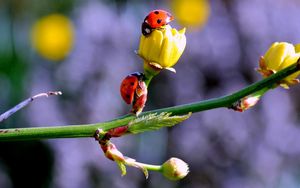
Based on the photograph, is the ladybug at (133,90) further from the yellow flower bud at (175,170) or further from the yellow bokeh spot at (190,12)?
the yellow bokeh spot at (190,12)

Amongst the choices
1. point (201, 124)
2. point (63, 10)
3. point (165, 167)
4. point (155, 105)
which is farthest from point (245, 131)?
point (165, 167)

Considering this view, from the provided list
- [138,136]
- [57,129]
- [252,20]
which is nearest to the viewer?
[57,129]

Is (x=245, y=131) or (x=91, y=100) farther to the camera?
→ (x=245, y=131)

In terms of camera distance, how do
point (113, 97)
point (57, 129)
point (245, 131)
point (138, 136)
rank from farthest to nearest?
1. point (245, 131)
2. point (113, 97)
3. point (138, 136)
4. point (57, 129)

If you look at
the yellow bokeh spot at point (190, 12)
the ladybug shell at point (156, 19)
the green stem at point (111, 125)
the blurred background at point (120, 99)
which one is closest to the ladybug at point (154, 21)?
the ladybug shell at point (156, 19)

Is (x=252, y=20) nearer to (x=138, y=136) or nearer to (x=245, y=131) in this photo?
(x=245, y=131)

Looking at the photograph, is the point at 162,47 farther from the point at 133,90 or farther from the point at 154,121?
the point at 154,121

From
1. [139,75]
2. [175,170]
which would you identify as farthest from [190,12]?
[175,170]
